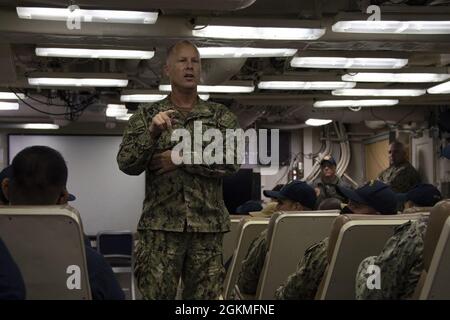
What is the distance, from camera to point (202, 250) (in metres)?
2.70

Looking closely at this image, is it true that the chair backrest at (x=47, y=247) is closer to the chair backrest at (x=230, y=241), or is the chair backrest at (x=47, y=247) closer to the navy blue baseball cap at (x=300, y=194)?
the navy blue baseball cap at (x=300, y=194)

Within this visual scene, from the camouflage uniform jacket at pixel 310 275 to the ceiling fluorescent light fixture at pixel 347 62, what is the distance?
3381 mm

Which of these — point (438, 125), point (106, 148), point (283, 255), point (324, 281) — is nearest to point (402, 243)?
point (324, 281)

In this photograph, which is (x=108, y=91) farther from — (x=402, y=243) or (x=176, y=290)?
(x=402, y=243)

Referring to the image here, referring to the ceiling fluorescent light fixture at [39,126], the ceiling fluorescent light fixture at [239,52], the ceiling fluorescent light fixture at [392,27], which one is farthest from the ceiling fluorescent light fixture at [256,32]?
the ceiling fluorescent light fixture at [39,126]

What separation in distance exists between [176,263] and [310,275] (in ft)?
1.78

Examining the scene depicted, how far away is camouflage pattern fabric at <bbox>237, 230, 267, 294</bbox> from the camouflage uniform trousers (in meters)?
1.09

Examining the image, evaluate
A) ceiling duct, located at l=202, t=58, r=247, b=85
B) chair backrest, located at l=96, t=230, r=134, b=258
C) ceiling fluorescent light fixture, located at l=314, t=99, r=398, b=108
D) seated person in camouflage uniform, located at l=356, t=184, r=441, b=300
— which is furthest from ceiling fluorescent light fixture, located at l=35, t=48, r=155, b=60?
ceiling fluorescent light fixture, located at l=314, t=99, r=398, b=108

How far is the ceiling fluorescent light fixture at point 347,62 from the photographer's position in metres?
Answer: 6.09

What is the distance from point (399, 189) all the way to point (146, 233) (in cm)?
687

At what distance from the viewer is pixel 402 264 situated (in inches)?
83.4

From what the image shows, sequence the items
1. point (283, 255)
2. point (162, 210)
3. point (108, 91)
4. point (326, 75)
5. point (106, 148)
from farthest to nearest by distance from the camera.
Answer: point (106, 148) < point (108, 91) < point (326, 75) < point (283, 255) < point (162, 210)

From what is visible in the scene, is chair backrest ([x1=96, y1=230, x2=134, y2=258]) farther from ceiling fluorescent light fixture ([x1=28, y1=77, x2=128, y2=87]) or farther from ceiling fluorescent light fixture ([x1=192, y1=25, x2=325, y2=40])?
ceiling fluorescent light fixture ([x1=192, y1=25, x2=325, y2=40])

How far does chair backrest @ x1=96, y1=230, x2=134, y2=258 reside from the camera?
309 inches
